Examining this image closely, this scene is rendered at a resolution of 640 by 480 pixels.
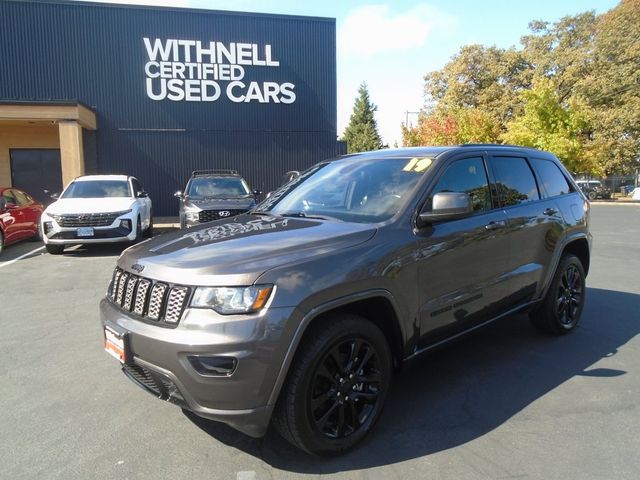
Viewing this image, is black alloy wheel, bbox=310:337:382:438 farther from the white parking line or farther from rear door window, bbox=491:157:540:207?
the white parking line

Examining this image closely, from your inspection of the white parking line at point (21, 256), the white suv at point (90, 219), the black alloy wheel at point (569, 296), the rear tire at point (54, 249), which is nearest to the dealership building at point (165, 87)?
the white parking line at point (21, 256)

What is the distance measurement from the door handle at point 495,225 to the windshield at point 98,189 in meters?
9.61

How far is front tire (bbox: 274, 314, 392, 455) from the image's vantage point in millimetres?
2633

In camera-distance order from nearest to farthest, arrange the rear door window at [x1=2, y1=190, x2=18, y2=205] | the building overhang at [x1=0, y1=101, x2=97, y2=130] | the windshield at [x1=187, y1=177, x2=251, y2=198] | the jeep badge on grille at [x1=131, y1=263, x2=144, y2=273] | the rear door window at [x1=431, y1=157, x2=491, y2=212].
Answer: the jeep badge on grille at [x1=131, y1=263, x2=144, y2=273] → the rear door window at [x1=431, y1=157, x2=491, y2=212] → the rear door window at [x1=2, y1=190, x2=18, y2=205] → the windshield at [x1=187, y1=177, x2=251, y2=198] → the building overhang at [x1=0, y1=101, x2=97, y2=130]

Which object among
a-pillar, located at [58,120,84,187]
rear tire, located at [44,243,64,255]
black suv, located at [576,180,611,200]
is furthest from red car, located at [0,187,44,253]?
black suv, located at [576,180,611,200]

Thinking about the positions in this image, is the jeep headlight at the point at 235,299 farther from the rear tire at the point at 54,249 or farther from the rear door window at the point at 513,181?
the rear tire at the point at 54,249

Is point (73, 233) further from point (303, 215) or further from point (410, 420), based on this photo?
point (410, 420)

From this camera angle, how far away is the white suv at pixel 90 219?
9.97 m

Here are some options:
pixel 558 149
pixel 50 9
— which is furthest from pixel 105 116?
pixel 558 149

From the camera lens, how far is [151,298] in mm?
2748

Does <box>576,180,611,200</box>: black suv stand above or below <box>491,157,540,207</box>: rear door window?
below

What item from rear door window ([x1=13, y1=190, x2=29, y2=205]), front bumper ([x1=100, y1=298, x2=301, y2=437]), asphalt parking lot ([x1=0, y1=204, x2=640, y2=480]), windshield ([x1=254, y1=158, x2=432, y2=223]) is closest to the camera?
front bumper ([x1=100, y1=298, x2=301, y2=437])

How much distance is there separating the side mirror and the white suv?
8498 mm

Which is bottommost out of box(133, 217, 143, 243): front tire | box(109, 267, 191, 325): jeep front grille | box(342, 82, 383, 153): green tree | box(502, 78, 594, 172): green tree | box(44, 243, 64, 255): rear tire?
box(44, 243, 64, 255): rear tire
